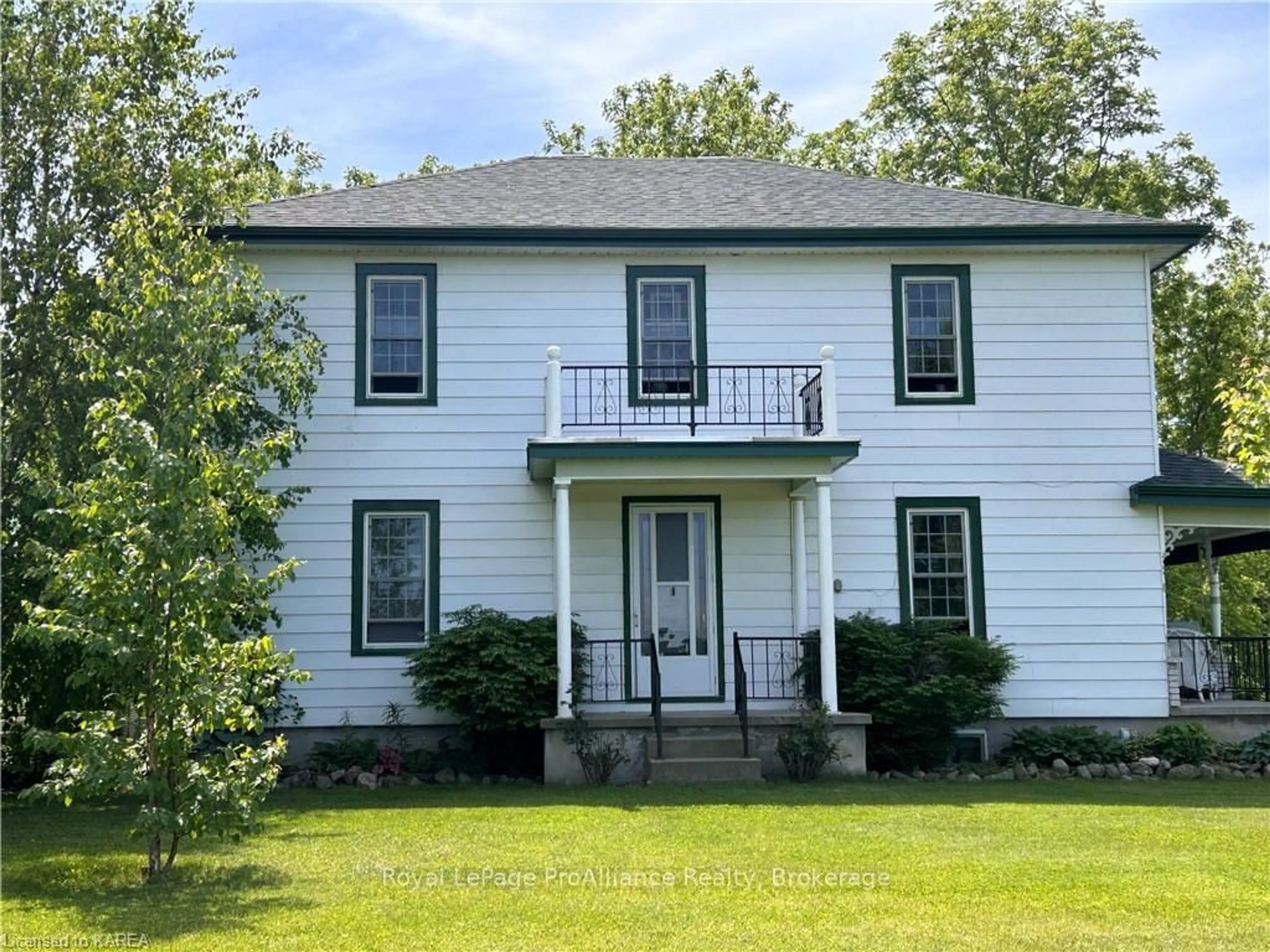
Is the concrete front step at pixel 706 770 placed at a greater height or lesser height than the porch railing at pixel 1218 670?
lesser

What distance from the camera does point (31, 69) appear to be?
14.2 m

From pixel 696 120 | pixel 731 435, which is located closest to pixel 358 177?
pixel 696 120

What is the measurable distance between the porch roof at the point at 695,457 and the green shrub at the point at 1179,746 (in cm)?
489

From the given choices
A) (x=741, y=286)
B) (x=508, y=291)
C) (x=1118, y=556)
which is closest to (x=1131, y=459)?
(x=1118, y=556)

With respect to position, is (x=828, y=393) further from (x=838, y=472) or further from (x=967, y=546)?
(x=967, y=546)

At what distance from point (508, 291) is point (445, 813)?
7.01 meters

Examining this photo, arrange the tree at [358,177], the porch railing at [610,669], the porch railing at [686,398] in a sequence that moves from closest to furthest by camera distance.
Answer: the porch railing at [610,669]
the porch railing at [686,398]
the tree at [358,177]

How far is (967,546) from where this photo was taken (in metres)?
17.0

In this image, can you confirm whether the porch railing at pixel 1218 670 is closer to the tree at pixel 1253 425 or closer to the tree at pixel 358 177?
the tree at pixel 1253 425

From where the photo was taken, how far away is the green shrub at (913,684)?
15359 millimetres

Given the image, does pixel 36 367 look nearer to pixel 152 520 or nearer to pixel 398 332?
pixel 398 332

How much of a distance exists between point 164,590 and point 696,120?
27648 millimetres

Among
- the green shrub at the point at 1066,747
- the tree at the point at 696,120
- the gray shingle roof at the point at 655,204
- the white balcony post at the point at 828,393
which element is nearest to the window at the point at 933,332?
the gray shingle roof at the point at 655,204

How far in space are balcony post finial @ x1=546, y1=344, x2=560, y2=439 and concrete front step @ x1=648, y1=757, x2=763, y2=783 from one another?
372 cm
